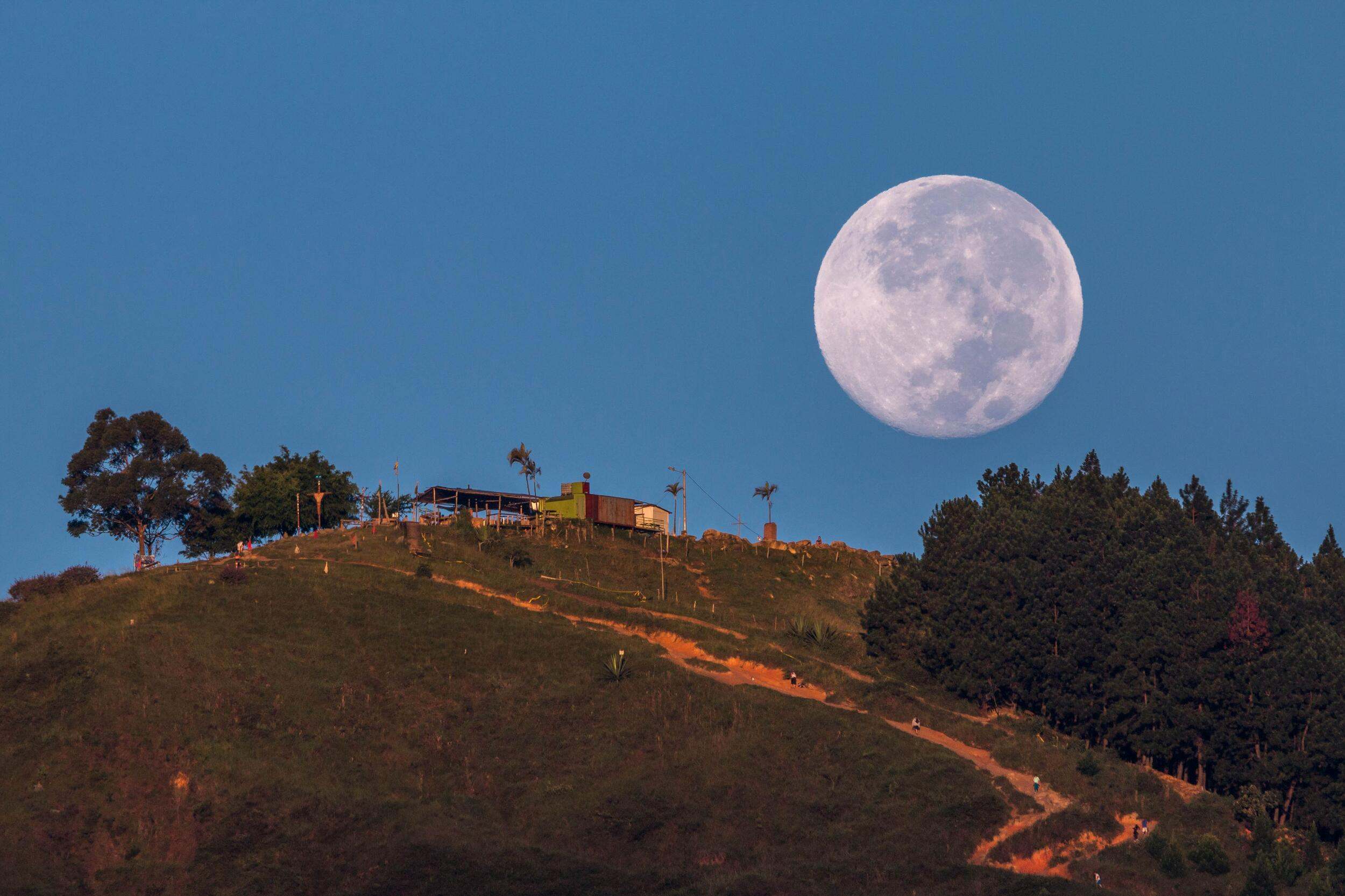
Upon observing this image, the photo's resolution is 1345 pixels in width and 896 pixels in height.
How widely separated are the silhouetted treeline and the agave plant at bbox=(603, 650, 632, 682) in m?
15.9

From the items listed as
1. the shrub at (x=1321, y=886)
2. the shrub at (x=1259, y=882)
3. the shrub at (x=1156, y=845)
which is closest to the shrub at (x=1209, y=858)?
the shrub at (x=1156, y=845)

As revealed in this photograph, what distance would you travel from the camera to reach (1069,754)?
52750 millimetres

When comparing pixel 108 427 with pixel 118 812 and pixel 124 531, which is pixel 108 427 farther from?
pixel 118 812

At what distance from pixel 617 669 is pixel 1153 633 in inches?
997

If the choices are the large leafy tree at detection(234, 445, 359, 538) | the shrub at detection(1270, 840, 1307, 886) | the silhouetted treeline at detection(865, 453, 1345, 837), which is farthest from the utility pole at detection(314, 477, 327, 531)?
the shrub at detection(1270, 840, 1307, 886)

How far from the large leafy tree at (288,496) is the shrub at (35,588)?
1128 inches

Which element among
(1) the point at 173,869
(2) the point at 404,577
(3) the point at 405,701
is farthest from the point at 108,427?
(1) the point at 173,869

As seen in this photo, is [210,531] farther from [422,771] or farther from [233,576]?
[422,771]

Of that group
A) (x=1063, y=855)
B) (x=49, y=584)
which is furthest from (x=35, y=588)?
(x=1063, y=855)

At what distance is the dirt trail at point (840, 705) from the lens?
148ft

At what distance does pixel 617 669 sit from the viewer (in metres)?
57.9

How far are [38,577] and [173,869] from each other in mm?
29334

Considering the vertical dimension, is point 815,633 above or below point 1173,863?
above

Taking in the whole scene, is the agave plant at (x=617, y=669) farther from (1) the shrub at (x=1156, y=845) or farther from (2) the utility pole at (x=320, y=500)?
(2) the utility pole at (x=320, y=500)
